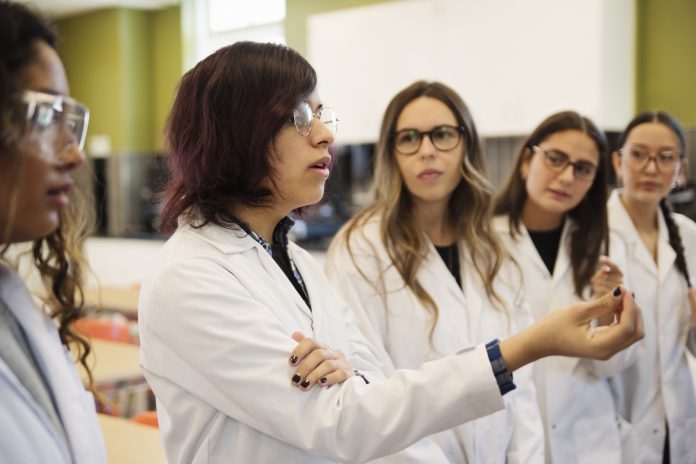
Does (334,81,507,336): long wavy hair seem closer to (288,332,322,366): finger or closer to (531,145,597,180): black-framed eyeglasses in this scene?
(531,145,597,180): black-framed eyeglasses

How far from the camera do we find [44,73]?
0.95 metres

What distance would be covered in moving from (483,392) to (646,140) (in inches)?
57.4

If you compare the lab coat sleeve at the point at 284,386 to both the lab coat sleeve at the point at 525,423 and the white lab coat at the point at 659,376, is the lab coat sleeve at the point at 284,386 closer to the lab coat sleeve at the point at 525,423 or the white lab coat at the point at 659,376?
the lab coat sleeve at the point at 525,423

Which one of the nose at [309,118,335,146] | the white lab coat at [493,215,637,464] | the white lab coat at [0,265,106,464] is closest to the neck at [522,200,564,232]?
the white lab coat at [493,215,637,464]

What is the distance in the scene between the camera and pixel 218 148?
135cm

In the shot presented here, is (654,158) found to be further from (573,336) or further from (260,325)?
(260,325)

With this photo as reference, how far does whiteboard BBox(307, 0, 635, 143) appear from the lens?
4715mm

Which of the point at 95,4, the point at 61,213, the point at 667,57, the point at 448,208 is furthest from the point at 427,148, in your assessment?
the point at 95,4

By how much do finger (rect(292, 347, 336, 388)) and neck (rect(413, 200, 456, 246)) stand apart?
2.92 ft

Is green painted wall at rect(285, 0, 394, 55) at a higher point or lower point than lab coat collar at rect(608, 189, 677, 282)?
higher

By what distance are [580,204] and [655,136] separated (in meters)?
0.32

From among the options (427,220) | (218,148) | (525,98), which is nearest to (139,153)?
(525,98)

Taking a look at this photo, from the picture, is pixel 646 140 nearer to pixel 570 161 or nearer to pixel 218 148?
pixel 570 161

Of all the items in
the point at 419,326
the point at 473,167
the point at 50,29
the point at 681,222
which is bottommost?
the point at 419,326
